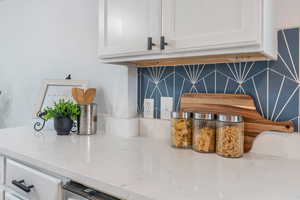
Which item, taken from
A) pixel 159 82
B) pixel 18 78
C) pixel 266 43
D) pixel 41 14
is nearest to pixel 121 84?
pixel 159 82

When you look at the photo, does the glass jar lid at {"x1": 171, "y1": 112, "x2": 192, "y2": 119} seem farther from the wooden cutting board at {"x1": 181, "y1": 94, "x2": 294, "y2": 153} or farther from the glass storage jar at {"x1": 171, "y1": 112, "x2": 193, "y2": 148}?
the wooden cutting board at {"x1": 181, "y1": 94, "x2": 294, "y2": 153}

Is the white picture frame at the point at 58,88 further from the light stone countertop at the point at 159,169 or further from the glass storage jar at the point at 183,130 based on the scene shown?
the glass storage jar at the point at 183,130

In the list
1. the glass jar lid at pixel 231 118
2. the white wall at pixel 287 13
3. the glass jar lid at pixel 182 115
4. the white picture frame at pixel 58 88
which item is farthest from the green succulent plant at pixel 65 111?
the white wall at pixel 287 13

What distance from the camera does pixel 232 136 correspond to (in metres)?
1.07

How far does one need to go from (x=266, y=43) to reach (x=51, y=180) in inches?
41.0

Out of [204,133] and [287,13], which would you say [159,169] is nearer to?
[204,133]

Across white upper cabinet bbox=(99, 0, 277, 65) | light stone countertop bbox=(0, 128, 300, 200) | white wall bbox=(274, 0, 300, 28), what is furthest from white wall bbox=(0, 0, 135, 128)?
white wall bbox=(274, 0, 300, 28)

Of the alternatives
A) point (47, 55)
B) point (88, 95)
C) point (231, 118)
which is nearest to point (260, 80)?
Result: point (231, 118)

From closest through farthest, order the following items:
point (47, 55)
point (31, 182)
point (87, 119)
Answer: point (31, 182)
point (87, 119)
point (47, 55)

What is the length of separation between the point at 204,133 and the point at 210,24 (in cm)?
51

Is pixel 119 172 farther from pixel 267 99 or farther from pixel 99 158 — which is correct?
pixel 267 99

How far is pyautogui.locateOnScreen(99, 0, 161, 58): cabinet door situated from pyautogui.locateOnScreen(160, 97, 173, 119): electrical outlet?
399 millimetres

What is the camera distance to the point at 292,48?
1.10 m

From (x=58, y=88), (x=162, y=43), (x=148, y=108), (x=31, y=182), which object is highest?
(x=162, y=43)
